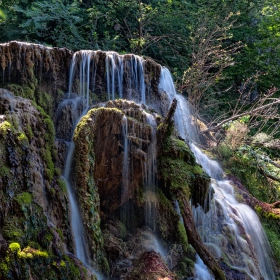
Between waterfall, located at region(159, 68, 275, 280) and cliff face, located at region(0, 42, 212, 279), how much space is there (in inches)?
33.7

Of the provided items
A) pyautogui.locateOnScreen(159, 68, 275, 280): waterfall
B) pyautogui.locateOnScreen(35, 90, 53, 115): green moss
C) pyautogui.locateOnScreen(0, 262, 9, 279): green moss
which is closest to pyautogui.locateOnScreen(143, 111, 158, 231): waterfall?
pyautogui.locateOnScreen(159, 68, 275, 280): waterfall

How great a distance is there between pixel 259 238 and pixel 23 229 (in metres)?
6.19

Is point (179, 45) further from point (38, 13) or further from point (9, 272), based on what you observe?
point (9, 272)

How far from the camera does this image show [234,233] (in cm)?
771

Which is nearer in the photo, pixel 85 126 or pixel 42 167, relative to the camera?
pixel 42 167

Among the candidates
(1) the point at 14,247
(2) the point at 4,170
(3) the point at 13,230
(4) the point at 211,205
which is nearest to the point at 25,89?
(2) the point at 4,170

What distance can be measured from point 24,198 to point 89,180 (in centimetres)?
134

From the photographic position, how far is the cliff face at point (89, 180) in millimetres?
4219

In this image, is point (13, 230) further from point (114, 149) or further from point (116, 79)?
point (116, 79)

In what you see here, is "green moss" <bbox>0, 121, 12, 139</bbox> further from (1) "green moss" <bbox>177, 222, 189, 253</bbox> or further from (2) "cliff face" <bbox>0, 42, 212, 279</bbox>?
(1) "green moss" <bbox>177, 222, 189, 253</bbox>

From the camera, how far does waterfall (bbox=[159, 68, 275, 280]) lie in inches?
281

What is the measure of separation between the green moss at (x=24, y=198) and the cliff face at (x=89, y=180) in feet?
0.05

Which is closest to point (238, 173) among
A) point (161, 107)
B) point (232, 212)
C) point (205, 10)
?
point (232, 212)

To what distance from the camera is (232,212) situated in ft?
27.1
